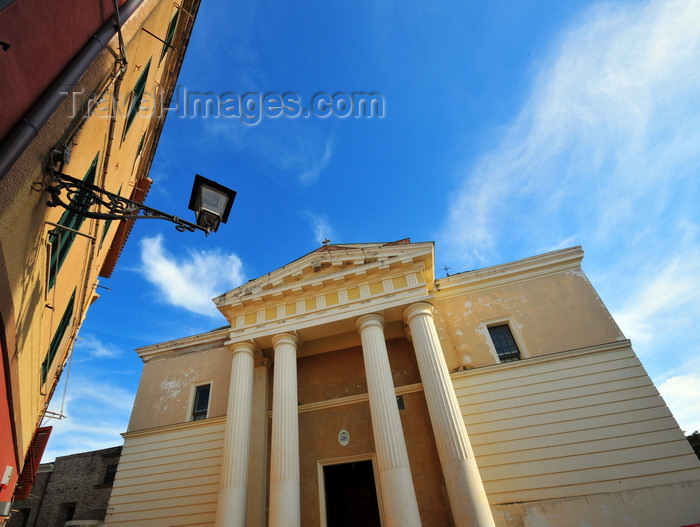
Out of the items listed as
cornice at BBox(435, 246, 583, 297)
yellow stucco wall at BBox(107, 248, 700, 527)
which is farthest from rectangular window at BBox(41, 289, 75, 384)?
cornice at BBox(435, 246, 583, 297)

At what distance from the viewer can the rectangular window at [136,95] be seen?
7883mm

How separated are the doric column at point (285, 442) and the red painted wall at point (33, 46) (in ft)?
31.9

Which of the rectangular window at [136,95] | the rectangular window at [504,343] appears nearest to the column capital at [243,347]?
the rectangular window at [136,95]

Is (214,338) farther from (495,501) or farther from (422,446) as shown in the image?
(495,501)

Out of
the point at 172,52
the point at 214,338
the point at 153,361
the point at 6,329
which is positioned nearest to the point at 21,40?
the point at 6,329

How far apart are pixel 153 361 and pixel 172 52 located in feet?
41.3

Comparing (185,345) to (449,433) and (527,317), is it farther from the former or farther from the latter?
(527,317)

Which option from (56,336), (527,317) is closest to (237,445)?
(56,336)

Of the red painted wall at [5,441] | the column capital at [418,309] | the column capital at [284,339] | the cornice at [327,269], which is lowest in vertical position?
the red painted wall at [5,441]

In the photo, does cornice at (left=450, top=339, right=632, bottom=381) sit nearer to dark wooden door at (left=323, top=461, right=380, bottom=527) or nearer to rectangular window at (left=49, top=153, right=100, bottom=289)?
dark wooden door at (left=323, top=461, right=380, bottom=527)

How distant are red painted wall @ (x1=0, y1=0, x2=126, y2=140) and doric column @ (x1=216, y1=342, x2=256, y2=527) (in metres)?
10.1

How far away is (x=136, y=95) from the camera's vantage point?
8.09m

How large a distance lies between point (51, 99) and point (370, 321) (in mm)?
9806

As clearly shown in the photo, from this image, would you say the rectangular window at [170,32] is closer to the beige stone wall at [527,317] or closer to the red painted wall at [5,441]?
the red painted wall at [5,441]
